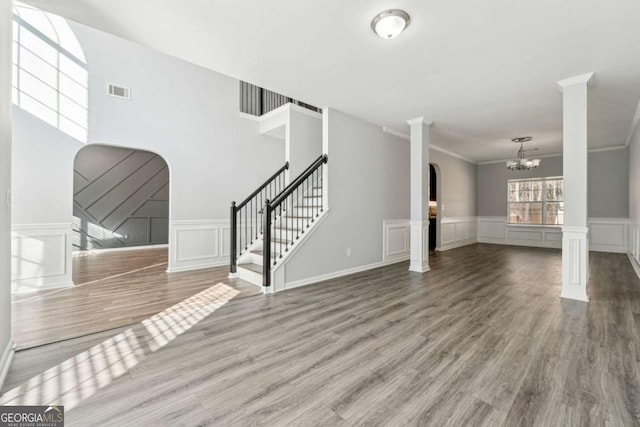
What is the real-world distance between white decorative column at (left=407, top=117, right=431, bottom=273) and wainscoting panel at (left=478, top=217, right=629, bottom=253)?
562 centimetres

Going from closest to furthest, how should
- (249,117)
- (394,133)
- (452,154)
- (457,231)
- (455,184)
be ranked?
(394,133)
(249,117)
(452,154)
(455,184)
(457,231)

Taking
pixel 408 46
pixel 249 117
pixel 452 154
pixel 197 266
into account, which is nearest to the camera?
pixel 408 46

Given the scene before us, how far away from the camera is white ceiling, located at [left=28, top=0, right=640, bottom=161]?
2.27 metres

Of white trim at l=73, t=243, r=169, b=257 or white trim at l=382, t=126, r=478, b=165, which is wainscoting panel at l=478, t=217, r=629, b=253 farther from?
white trim at l=73, t=243, r=169, b=257

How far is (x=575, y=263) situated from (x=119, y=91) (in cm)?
709

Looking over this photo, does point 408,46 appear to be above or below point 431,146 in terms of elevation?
below

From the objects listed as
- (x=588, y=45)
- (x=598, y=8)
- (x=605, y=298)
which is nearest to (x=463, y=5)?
(x=598, y=8)

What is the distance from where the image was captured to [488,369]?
1.98 metres

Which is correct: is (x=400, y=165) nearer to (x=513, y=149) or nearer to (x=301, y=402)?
(x=513, y=149)

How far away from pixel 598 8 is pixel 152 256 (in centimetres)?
830

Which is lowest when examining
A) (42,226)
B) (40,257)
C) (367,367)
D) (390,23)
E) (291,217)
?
(367,367)

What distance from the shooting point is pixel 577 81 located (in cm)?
340

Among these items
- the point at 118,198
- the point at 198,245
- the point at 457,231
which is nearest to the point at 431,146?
the point at 457,231

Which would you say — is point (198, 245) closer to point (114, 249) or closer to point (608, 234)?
point (114, 249)
